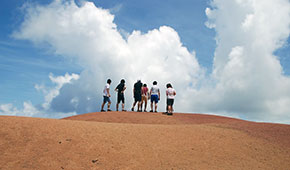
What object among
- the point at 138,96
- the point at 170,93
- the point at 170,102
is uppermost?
the point at 170,93

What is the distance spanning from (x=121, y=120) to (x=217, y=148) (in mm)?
6811

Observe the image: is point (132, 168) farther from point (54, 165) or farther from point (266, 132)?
point (266, 132)

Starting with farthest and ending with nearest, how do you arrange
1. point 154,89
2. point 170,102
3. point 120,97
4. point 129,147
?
point 154,89 → point 120,97 → point 170,102 → point 129,147

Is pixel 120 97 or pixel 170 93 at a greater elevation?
pixel 170 93

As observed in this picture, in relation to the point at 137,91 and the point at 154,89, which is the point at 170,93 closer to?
the point at 154,89

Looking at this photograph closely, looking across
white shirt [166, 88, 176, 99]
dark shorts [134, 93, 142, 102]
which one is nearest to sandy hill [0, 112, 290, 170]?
white shirt [166, 88, 176, 99]

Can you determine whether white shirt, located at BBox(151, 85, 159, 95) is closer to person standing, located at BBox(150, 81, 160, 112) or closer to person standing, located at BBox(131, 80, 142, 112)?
person standing, located at BBox(150, 81, 160, 112)

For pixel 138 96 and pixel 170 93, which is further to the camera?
pixel 138 96

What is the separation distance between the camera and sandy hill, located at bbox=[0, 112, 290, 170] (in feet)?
25.0

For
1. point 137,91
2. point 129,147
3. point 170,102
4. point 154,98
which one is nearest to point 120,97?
point 137,91

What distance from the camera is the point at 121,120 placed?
14617 mm

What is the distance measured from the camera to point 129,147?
855 cm

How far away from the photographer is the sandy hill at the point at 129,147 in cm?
761

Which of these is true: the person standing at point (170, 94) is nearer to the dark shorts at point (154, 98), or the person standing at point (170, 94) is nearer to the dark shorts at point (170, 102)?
the dark shorts at point (170, 102)
